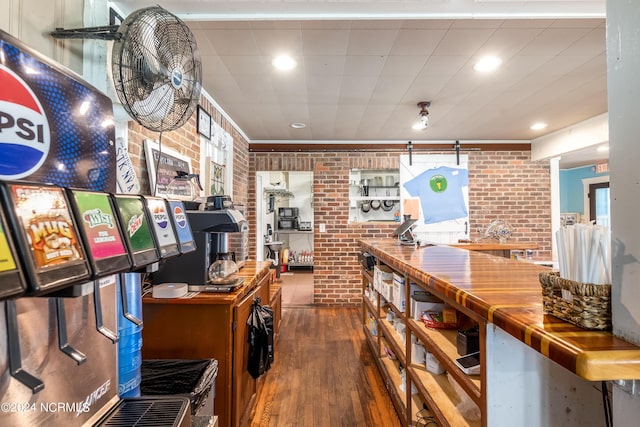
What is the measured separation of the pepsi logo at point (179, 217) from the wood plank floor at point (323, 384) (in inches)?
64.0

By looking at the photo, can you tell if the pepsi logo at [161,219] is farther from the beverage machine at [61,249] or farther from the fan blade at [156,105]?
the fan blade at [156,105]

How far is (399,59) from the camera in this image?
2150mm

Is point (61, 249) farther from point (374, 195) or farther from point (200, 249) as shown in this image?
point (374, 195)

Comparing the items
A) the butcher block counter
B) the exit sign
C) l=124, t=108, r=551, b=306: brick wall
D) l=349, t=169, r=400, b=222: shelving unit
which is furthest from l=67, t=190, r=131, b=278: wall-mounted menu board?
the exit sign

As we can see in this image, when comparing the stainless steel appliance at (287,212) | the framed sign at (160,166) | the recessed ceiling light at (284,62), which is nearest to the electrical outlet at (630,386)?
the framed sign at (160,166)

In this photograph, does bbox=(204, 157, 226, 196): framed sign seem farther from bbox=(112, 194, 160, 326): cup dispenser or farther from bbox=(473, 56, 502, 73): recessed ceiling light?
bbox=(473, 56, 502, 73): recessed ceiling light

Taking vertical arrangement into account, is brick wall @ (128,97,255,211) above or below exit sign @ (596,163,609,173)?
below

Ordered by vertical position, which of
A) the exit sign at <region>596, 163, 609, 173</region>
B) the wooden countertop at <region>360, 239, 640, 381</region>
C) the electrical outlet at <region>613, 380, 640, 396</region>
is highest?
the exit sign at <region>596, 163, 609, 173</region>

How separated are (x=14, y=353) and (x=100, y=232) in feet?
0.74

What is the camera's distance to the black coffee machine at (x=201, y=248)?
158 cm

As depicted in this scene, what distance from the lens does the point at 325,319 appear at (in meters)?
3.89

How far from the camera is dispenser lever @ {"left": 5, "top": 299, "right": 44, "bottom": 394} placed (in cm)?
50

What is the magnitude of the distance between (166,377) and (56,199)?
3.48 feet

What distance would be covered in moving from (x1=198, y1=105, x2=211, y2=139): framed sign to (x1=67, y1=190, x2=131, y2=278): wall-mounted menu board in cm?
220
